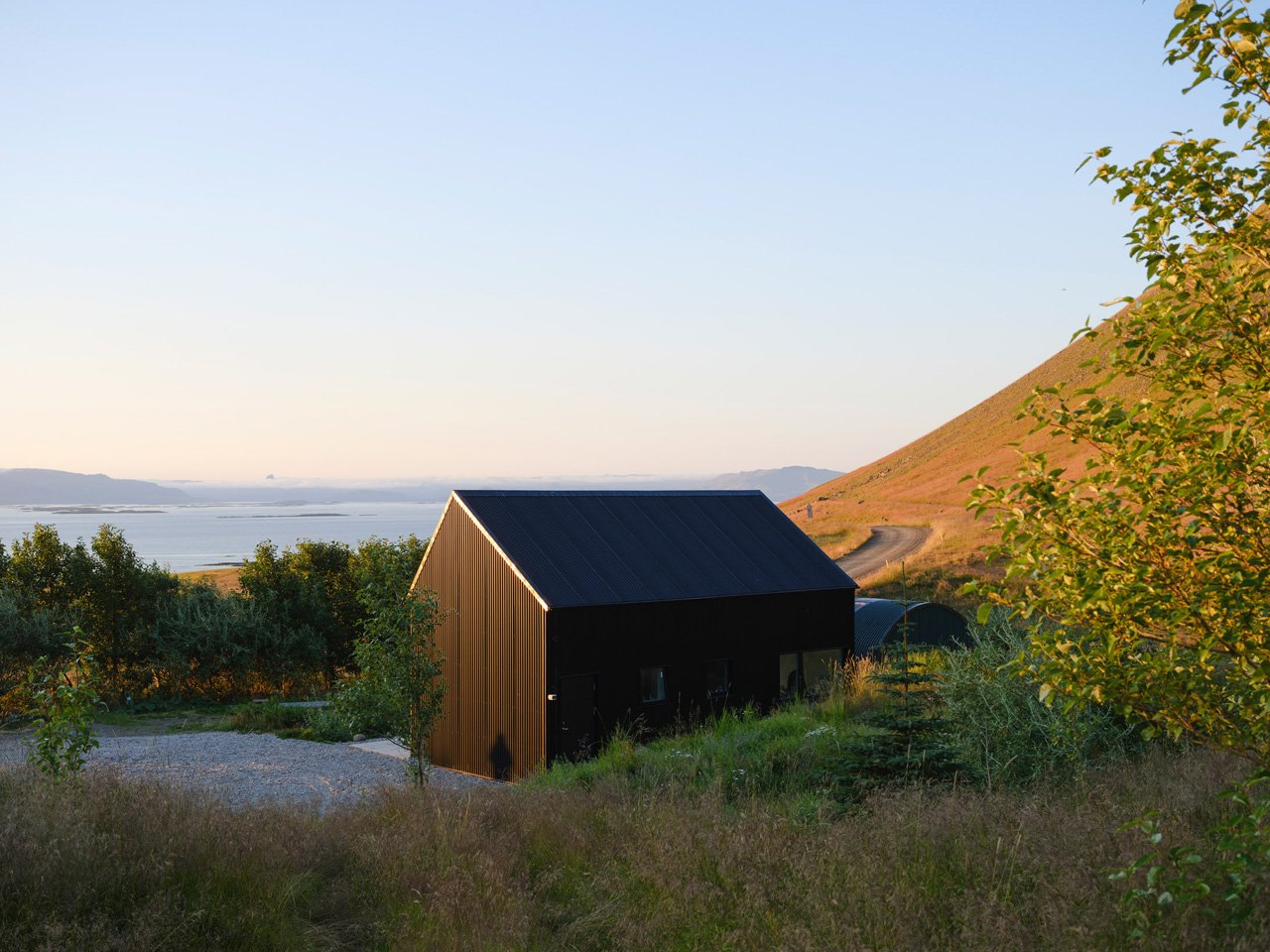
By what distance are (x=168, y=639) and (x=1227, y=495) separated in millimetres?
32771

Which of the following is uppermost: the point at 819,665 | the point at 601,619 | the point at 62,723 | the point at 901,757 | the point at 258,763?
the point at 62,723

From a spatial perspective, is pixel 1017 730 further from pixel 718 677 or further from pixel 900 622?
pixel 900 622

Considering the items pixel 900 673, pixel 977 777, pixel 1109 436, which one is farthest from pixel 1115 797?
pixel 900 673

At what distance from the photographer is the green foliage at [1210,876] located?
4496 mm

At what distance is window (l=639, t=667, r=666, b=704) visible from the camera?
854 inches

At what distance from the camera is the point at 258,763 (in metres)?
23.1

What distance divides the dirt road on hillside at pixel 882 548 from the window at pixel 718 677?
81.1 feet

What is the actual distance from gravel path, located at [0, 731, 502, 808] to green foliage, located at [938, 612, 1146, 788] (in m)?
10.2

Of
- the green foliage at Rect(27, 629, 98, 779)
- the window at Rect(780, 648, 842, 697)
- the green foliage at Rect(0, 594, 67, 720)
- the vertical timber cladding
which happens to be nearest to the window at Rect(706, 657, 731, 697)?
the window at Rect(780, 648, 842, 697)

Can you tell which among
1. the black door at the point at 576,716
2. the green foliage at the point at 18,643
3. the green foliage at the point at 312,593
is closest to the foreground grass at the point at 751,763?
the black door at the point at 576,716

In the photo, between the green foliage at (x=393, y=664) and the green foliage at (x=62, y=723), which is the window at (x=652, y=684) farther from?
the green foliage at (x=62, y=723)

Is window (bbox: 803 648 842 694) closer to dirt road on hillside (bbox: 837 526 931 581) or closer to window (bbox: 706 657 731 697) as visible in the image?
window (bbox: 706 657 731 697)

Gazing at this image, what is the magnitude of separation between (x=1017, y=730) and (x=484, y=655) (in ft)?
42.4

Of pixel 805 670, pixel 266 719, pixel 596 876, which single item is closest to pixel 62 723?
pixel 596 876
